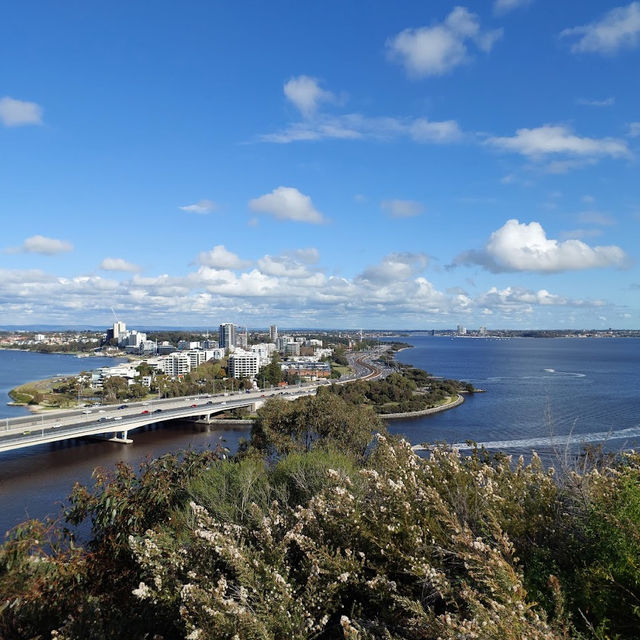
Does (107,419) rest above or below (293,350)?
above

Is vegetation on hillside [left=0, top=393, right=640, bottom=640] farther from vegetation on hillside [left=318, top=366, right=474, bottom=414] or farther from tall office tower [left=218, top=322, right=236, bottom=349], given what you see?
tall office tower [left=218, top=322, right=236, bottom=349]

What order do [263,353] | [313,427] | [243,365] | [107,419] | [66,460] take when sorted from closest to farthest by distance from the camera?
1. [313,427]
2. [66,460]
3. [107,419]
4. [243,365]
5. [263,353]

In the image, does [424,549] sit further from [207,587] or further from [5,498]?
[5,498]

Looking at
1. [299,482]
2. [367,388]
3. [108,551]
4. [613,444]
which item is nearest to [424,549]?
[299,482]

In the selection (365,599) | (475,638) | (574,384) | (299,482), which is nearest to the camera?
(475,638)

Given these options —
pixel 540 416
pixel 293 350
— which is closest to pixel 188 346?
pixel 293 350

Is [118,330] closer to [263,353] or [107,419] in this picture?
[263,353]
